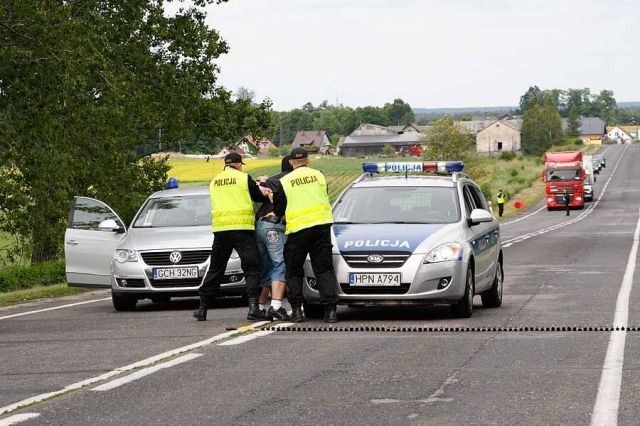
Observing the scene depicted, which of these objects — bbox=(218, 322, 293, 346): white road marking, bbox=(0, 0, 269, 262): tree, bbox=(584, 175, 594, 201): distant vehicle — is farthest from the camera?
bbox=(584, 175, 594, 201): distant vehicle

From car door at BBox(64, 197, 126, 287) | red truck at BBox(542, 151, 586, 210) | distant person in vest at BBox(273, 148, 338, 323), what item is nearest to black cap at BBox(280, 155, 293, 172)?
distant person in vest at BBox(273, 148, 338, 323)

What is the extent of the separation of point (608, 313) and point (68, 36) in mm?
13300

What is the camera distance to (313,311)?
47.9 feet

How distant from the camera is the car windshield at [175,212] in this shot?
18188mm

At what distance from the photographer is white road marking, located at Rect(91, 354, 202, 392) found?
9255mm

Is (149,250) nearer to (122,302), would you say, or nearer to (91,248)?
(122,302)

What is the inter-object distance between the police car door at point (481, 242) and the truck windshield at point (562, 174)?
2437 inches

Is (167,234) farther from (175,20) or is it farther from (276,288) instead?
(175,20)

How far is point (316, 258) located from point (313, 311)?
910mm

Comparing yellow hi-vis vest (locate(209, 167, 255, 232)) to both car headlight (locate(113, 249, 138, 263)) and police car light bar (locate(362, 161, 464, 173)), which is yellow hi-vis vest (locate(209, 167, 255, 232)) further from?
car headlight (locate(113, 249, 138, 263))

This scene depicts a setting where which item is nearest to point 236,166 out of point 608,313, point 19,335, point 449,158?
point 19,335

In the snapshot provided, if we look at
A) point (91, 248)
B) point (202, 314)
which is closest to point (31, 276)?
point (91, 248)

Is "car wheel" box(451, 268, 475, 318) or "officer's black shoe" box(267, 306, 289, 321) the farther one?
"car wheel" box(451, 268, 475, 318)

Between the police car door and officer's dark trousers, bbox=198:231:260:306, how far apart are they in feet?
7.76
